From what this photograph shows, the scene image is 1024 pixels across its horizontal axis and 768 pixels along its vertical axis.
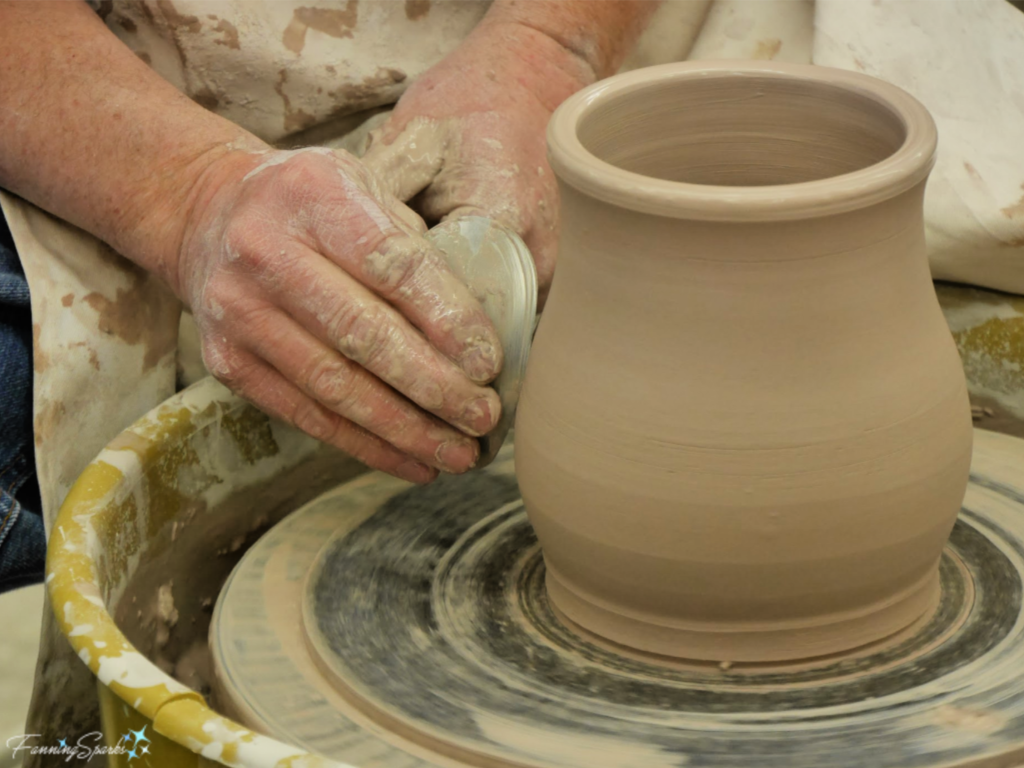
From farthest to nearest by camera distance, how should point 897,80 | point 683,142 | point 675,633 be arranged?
point 897,80 → point 683,142 → point 675,633

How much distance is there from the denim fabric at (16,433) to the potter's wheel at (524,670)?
0.29 metres

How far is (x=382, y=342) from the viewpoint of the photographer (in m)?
1.03

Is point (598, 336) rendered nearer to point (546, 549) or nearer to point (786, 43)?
point (546, 549)

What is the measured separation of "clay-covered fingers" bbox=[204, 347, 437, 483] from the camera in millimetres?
1149

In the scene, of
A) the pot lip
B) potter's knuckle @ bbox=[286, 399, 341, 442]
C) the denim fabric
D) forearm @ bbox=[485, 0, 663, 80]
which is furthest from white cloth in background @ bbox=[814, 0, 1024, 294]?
the denim fabric

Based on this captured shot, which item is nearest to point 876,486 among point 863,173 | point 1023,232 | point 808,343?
point 808,343

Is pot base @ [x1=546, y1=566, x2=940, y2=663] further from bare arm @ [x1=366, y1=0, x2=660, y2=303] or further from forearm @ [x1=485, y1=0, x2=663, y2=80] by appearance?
forearm @ [x1=485, y1=0, x2=663, y2=80]

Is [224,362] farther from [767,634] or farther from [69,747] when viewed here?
[767,634]

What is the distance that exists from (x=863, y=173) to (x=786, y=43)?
0.75 m

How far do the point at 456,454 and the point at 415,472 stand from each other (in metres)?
0.08

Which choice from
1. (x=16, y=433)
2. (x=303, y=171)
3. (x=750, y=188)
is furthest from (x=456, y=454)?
(x=16, y=433)

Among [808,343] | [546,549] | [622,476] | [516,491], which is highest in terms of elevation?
[808,343]

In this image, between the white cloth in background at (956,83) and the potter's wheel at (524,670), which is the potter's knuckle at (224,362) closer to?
the potter's wheel at (524,670)

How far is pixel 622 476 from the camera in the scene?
2.93 ft
